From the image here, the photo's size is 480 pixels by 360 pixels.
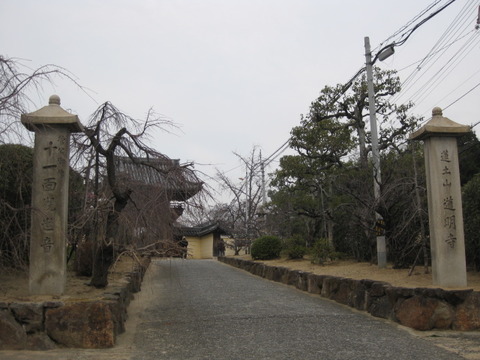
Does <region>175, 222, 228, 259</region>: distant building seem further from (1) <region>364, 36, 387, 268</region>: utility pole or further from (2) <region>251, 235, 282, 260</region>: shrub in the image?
(1) <region>364, 36, 387, 268</region>: utility pole

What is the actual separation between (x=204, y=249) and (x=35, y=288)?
3166 centimetres

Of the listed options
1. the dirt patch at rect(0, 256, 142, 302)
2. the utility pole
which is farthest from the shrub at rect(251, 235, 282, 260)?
the dirt patch at rect(0, 256, 142, 302)

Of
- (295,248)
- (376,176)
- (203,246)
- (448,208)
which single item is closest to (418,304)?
(448,208)

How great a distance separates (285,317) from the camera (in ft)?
27.8

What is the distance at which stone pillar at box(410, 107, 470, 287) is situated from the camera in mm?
8211

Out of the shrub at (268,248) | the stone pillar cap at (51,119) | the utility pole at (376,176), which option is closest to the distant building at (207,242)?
the shrub at (268,248)

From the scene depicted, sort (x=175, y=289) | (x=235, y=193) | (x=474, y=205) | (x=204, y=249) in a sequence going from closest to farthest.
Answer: (x=474, y=205), (x=175, y=289), (x=235, y=193), (x=204, y=249)

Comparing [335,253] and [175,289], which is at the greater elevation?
[335,253]

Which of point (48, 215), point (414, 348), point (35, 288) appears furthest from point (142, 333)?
point (414, 348)

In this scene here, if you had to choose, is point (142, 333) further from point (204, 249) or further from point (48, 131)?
point (204, 249)

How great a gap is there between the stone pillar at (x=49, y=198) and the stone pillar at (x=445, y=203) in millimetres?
6380

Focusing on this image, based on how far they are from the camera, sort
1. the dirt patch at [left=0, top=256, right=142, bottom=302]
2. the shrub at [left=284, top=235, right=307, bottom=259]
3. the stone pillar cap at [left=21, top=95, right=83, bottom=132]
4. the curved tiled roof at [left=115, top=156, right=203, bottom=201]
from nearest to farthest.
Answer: the dirt patch at [left=0, top=256, right=142, bottom=302]
the stone pillar cap at [left=21, top=95, right=83, bottom=132]
the curved tiled roof at [left=115, top=156, right=203, bottom=201]
the shrub at [left=284, top=235, right=307, bottom=259]

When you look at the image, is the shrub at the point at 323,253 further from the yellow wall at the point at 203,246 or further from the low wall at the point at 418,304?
the yellow wall at the point at 203,246

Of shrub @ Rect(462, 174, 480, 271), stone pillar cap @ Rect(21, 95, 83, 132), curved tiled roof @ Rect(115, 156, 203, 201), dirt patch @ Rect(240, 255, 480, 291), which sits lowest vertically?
dirt patch @ Rect(240, 255, 480, 291)
